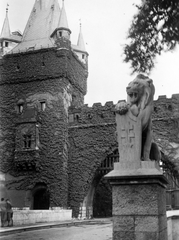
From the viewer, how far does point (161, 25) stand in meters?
9.04

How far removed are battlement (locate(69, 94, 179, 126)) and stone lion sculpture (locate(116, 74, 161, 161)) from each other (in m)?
17.8

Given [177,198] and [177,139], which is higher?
[177,139]

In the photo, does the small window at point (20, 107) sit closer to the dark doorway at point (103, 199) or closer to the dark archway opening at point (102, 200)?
the dark archway opening at point (102, 200)

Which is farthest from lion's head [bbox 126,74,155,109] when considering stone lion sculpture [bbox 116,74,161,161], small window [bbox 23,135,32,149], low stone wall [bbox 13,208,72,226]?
small window [bbox 23,135,32,149]

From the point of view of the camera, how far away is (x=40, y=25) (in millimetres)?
→ 27969

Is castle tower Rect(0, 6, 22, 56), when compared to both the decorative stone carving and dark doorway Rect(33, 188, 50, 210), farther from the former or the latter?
the decorative stone carving

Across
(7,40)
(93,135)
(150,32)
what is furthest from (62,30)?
(150,32)

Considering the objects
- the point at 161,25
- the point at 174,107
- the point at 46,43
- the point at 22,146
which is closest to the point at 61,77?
the point at 46,43

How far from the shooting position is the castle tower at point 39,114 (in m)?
23.4

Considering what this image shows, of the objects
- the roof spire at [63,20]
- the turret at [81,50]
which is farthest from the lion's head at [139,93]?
the turret at [81,50]

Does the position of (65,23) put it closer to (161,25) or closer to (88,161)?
(88,161)

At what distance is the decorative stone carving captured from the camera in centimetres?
519

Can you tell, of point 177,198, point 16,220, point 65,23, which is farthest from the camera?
point 177,198

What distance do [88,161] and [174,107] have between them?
6229 millimetres
